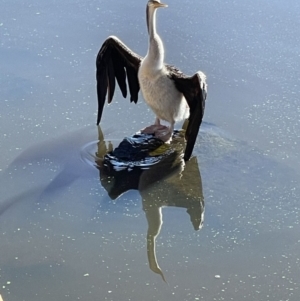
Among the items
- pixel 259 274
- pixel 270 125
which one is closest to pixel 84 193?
pixel 259 274

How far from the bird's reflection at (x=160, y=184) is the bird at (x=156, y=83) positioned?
9 centimetres

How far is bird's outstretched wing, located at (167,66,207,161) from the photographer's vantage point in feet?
9.95

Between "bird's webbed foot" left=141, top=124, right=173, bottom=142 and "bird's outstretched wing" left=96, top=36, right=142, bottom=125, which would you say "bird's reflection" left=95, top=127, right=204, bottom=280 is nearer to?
"bird's webbed foot" left=141, top=124, right=173, bottom=142

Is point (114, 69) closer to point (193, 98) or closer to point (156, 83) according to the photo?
point (156, 83)

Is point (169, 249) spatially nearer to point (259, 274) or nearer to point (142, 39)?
point (259, 274)

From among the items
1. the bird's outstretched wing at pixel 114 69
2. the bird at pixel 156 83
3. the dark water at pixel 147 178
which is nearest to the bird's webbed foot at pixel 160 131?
the bird at pixel 156 83

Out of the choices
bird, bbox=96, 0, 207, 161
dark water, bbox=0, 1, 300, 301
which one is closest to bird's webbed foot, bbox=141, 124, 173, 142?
bird, bbox=96, 0, 207, 161

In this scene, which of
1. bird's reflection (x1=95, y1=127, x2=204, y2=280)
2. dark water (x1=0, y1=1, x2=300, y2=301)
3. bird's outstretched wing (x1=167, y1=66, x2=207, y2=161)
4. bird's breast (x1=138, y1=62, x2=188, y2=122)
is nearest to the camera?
dark water (x1=0, y1=1, x2=300, y2=301)

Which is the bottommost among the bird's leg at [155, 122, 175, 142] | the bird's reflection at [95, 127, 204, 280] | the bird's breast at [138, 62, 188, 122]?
the bird's reflection at [95, 127, 204, 280]

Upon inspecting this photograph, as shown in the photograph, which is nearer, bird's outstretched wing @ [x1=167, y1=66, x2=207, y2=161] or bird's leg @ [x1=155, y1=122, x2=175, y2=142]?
bird's outstretched wing @ [x1=167, y1=66, x2=207, y2=161]

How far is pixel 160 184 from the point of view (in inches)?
120

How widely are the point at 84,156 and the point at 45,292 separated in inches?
37.9

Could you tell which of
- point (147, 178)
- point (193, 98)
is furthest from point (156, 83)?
point (147, 178)

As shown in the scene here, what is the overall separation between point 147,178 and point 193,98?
410 millimetres
